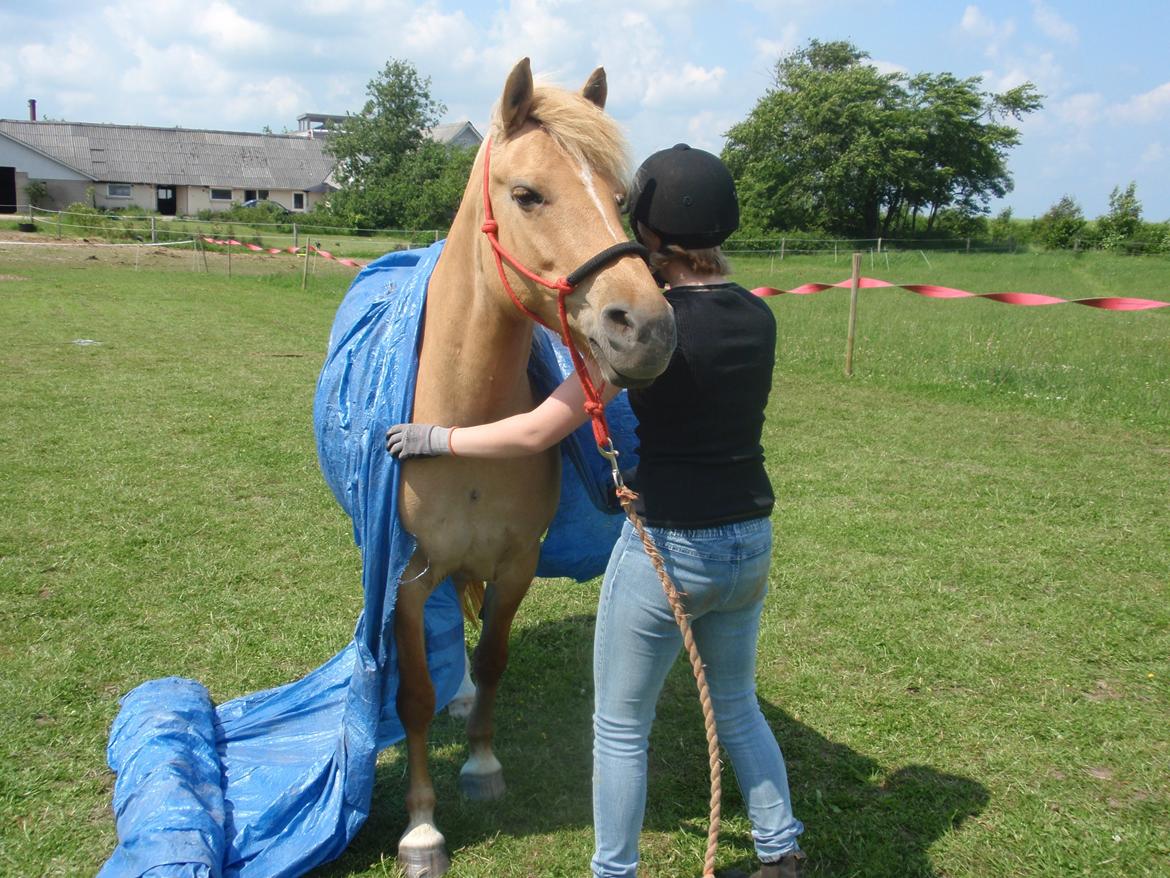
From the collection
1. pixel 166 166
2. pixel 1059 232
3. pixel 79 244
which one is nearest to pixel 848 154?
pixel 1059 232

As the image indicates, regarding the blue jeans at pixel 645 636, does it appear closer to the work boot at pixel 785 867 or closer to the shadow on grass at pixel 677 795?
the work boot at pixel 785 867

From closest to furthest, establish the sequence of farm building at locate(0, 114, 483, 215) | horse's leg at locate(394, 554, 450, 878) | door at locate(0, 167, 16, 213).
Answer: horse's leg at locate(394, 554, 450, 878), door at locate(0, 167, 16, 213), farm building at locate(0, 114, 483, 215)

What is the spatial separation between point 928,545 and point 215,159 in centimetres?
6401

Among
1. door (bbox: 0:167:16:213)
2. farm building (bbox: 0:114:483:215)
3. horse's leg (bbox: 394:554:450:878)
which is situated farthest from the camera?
farm building (bbox: 0:114:483:215)

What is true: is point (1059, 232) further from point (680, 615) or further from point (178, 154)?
point (178, 154)

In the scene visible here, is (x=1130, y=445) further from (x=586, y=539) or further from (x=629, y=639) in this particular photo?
(x=629, y=639)

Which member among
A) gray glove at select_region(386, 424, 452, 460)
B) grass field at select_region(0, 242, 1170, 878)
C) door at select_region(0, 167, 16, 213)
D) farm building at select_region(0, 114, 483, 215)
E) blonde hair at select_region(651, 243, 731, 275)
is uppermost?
farm building at select_region(0, 114, 483, 215)

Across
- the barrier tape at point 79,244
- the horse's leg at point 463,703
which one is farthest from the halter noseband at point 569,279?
the barrier tape at point 79,244

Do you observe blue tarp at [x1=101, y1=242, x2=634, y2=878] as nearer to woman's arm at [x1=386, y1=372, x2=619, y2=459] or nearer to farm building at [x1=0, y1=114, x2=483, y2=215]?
woman's arm at [x1=386, y1=372, x2=619, y2=459]

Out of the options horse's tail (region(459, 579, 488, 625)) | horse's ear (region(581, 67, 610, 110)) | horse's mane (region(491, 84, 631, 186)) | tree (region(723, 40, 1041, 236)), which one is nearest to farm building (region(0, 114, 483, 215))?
tree (region(723, 40, 1041, 236))

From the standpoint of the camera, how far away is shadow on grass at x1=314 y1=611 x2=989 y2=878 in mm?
2920

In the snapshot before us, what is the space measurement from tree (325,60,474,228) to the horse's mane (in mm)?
34789

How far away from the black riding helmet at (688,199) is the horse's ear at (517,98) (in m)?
0.37

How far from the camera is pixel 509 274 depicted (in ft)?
7.66
